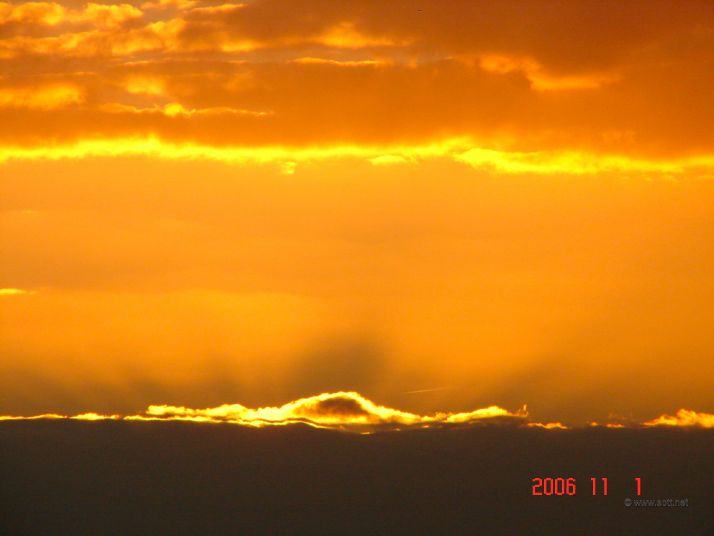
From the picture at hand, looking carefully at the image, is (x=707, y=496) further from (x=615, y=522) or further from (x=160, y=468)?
(x=160, y=468)

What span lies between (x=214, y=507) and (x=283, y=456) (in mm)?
1797

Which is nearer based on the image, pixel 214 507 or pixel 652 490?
pixel 652 490

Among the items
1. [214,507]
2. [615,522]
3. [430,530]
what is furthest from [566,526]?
[214,507]

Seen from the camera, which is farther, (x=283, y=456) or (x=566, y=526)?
→ (x=283, y=456)

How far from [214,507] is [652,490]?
887 centimetres

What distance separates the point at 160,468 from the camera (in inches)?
1140

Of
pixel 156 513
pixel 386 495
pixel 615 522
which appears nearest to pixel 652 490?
pixel 615 522

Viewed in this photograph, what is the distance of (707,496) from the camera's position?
2688 cm

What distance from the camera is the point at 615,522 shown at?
27.1 metres

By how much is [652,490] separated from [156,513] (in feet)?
32.8

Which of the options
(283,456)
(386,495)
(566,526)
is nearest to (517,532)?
(566,526)

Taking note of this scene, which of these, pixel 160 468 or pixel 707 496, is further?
pixel 160 468

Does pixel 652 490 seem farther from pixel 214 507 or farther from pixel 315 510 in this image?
pixel 214 507

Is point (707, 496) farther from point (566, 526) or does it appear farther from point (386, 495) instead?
point (386, 495)
